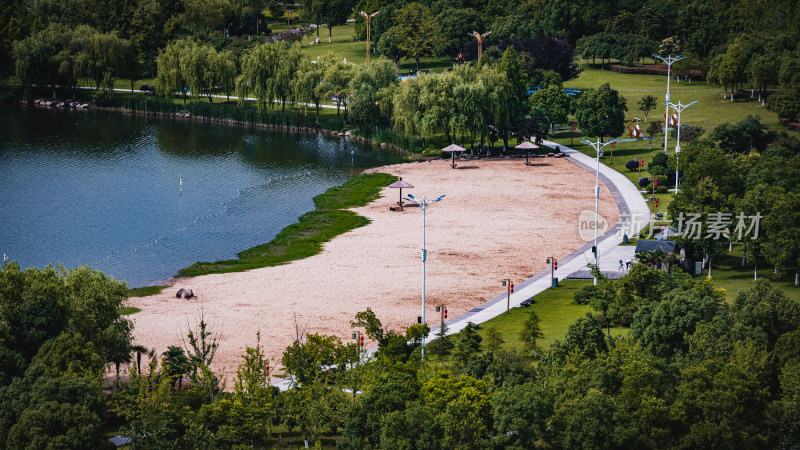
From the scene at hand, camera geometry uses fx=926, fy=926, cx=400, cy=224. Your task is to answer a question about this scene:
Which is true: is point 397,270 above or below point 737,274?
below

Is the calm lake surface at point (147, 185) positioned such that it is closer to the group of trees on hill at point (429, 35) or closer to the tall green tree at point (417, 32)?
the group of trees on hill at point (429, 35)

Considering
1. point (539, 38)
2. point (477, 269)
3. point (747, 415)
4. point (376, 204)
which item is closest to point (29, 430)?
point (747, 415)

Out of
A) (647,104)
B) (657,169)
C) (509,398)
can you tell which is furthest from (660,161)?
(509,398)

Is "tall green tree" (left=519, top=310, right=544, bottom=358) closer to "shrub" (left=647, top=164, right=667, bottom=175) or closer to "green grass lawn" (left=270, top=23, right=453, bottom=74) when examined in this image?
"shrub" (left=647, top=164, right=667, bottom=175)

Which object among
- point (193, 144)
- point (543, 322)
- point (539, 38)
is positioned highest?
point (539, 38)

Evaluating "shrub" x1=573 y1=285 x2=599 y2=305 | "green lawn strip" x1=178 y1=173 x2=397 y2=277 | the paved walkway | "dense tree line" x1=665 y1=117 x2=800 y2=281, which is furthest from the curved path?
"green lawn strip" x1=178 y1=173 x2=397 y2=277

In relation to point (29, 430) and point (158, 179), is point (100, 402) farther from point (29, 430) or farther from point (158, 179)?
point (158, 179)

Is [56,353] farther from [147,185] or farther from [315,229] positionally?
[147,185]
